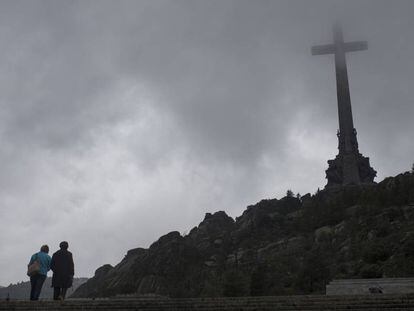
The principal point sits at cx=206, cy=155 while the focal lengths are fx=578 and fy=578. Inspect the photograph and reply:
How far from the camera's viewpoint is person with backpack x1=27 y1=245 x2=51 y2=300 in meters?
13.2

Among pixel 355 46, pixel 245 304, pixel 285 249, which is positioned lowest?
pixel 245 304

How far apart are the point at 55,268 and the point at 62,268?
16cm

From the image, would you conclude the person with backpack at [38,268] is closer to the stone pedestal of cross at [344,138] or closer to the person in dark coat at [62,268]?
the person in dark coat at [62,268]

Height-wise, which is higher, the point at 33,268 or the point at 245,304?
the point at 33,268

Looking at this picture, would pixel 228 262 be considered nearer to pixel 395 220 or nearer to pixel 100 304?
pixel 395 220

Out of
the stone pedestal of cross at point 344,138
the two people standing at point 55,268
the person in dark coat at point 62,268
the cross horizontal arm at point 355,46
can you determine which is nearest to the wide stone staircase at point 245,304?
the two people standing at point 55,268

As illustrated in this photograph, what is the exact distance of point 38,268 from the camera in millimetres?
13203

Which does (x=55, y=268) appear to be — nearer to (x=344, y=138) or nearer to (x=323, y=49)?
(x=344, y=138)

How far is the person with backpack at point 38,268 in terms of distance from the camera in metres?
13.2

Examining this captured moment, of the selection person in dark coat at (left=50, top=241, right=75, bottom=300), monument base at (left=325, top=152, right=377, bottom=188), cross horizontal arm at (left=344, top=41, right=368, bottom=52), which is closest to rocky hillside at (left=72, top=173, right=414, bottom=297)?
monument base at (left=325, top=152, right=377, bottom=188)

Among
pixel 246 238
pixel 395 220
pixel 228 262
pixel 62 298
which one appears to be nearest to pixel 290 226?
pixel 246 238

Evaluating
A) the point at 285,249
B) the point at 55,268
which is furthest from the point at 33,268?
the point at 285,249

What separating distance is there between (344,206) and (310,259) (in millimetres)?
15081

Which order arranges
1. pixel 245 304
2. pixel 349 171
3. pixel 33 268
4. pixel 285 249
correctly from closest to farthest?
pixel 245 304, pixel 33 268, pixel 285 249, pixel 349 171
